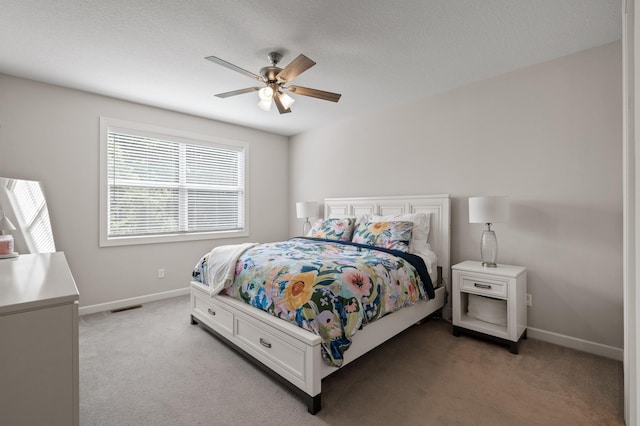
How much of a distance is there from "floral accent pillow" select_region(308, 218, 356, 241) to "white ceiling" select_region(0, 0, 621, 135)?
1546mm

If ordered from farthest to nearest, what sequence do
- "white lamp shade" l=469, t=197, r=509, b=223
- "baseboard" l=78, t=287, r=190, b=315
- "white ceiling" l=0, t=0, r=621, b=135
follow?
"baseboard" l=78, t=287, r=190, b=315, "white lamp shade" l=469, t=197, r=509, b=223, "white ceiling" l=0, t=0, r=621, b=135

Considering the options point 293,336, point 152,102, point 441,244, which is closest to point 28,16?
point 152,102

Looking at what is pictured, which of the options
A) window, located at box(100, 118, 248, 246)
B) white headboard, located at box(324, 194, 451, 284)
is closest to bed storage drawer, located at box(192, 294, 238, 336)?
window, located at box(100, 118, 248, 246)

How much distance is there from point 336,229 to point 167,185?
2409 mm

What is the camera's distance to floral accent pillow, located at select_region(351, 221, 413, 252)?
300 cm

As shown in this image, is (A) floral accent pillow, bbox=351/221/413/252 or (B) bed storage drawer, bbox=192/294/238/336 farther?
(A) floral accent pillow, bbox=351/221/413/252

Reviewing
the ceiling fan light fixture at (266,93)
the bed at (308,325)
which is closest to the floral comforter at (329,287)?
the bed at (308,325)

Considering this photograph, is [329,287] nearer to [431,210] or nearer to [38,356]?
[38,356]

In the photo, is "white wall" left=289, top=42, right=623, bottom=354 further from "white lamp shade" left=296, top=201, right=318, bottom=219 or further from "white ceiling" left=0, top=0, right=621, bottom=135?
"white lamp shade" left=296, top=201, right=318, bottom=219

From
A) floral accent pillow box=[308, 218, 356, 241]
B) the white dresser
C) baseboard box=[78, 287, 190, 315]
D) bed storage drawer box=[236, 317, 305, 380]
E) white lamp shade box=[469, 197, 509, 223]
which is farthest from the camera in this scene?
floral accent pillow box=[308, 218, 356, 241]

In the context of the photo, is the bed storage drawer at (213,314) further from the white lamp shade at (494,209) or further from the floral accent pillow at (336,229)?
the white lamp shade at (494,209)

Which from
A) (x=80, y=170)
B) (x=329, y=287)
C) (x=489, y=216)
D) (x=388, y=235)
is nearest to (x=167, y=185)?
(x=80, y=170)

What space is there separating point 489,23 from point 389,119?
1.78 metres

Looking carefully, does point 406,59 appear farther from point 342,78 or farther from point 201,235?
point 201,235
